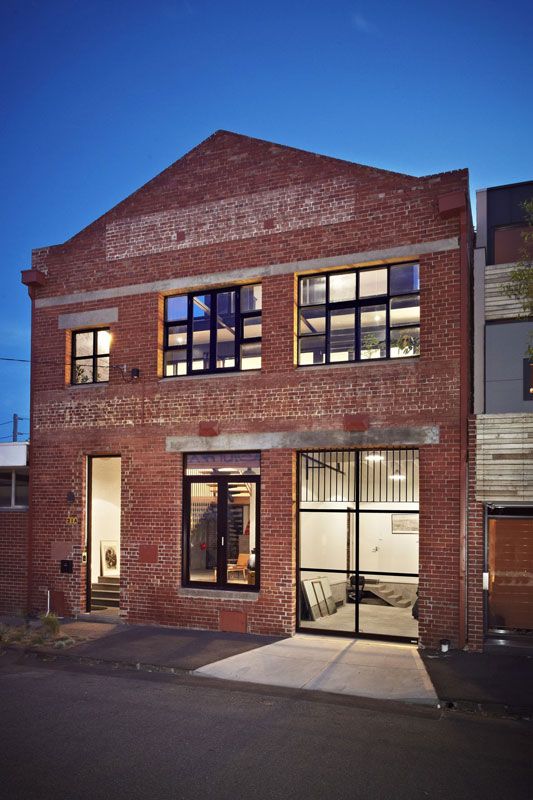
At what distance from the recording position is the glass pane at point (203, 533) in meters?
Answer: 13.6

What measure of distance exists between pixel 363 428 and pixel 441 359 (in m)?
1.87

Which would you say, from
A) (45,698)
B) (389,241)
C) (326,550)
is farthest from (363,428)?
(45,698)

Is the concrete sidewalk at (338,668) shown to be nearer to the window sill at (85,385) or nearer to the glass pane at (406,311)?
the glass pane at (406,311)

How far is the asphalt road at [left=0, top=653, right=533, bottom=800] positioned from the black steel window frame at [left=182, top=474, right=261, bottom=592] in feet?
12.3

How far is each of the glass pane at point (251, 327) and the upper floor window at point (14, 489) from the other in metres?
6.70

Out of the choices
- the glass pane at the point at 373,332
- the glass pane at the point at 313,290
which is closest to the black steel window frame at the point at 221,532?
the glass pane at the point at 373,332

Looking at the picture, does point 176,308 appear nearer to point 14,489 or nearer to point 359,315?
point 359,315

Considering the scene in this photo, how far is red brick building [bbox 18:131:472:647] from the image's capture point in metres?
12.0

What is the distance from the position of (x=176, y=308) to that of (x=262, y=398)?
3.06 m

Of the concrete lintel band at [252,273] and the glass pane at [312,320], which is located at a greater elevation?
the concrete lintel band at [252,273]

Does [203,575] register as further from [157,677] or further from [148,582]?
[157,677]

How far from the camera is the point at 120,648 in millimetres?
11727

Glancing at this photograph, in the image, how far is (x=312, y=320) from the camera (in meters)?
13.2

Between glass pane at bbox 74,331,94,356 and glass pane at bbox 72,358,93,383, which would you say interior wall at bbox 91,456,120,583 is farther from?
glass pane at bbox 74,331,94,356
